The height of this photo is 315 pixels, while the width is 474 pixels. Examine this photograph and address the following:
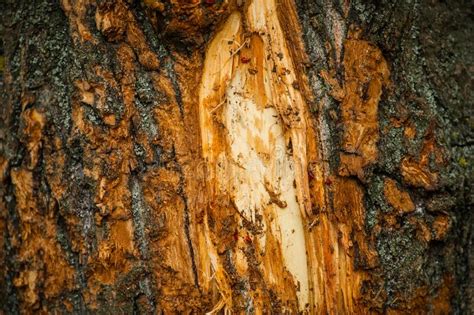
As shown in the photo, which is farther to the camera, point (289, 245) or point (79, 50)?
point (289, 245)

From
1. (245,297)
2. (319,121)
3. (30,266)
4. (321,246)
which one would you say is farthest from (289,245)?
(30,266)

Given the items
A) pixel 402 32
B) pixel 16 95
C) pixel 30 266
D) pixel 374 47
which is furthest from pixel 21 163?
pixel 402 32

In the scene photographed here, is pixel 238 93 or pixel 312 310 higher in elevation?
pixel 238 93

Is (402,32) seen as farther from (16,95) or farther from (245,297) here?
(16,95)

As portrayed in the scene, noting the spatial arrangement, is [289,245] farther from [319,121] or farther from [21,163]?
[21,163]

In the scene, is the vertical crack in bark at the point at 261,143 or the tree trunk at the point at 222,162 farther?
the vertical crack in bark at the point at 261,143

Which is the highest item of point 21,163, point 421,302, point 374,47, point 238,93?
point 374,47

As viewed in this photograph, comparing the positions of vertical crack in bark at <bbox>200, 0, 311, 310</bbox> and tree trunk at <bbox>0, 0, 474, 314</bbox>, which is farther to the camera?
vertical crack in bark at <bbox>200, 0, 311, 310</bbox>
